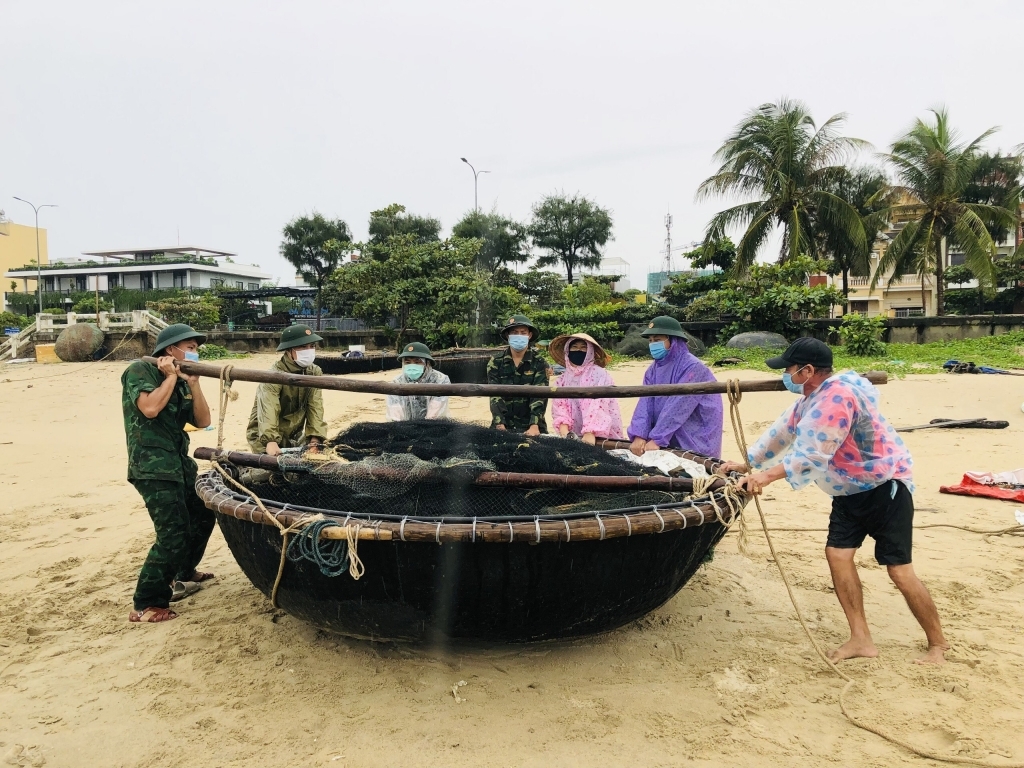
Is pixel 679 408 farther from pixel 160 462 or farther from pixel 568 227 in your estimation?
pixel 568 227

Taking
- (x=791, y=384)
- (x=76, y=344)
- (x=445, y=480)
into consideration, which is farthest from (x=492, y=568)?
(x=76, y=344)

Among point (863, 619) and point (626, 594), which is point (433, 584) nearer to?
point (626, 594)

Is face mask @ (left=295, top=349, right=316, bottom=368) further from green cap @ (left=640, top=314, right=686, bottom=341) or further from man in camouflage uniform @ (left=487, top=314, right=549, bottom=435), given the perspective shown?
green cap @ (left=640, top=314, right=686, bottom=341)

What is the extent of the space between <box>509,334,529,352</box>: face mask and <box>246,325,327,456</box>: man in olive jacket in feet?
4.43

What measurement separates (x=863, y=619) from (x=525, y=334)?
9.01 ft

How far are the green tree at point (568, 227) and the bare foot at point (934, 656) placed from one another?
2858cm

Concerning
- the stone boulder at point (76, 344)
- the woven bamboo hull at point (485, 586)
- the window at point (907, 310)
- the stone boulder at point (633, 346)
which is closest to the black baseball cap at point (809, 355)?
the woven bamboo hull at point (485, 586)

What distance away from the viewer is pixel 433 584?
287 centimetres

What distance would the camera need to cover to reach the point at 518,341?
16.8ft

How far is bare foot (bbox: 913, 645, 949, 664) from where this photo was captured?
3.20m

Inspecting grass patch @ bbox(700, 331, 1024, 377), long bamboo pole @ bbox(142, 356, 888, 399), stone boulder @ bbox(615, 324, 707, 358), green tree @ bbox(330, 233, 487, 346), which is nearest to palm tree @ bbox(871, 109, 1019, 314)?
grass patch @ bbox(700, 331, 1024, 377)

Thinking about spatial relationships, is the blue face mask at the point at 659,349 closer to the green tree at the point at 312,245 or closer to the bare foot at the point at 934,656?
the bare foot at the point at 934,656

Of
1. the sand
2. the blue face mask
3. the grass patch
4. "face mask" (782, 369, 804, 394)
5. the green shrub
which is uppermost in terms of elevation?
the blue face mask

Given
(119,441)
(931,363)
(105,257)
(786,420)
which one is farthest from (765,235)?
(105,257)
